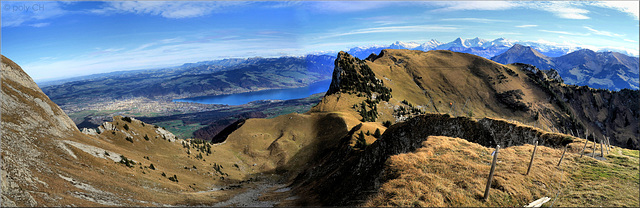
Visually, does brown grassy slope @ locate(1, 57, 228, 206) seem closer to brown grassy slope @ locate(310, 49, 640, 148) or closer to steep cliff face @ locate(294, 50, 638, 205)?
steep cliff face @ locate(294, 50, 638, 205)

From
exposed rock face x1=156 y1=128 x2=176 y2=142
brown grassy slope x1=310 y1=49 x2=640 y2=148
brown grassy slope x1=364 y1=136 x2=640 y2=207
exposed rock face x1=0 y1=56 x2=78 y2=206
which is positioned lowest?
brown grassy slope x1=310 y1=49 x2=640 y2=148

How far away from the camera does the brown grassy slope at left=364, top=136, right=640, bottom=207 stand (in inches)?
716

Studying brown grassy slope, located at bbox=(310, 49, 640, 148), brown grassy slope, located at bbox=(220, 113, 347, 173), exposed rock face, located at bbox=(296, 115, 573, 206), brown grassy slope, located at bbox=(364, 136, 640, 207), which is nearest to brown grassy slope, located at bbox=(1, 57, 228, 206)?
exposed rock face, located at bbox=(296, 115, 573, 206)

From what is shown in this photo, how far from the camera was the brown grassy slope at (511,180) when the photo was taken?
716 inches

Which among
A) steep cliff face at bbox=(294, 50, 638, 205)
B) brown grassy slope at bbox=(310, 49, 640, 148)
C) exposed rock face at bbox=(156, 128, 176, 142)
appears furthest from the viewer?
brown grassy slope at bbox=(310, 49, 640, 148)

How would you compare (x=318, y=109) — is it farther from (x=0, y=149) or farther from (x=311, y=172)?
(x=0, y=149)

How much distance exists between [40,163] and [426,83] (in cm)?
18756

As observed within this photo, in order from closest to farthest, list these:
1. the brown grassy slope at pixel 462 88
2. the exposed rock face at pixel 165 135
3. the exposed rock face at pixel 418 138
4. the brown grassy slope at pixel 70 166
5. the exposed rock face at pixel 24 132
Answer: the exposed rock face at pixel 24 132, the brown grassy slope at pixel 70 166, the exposed rock face at pixel 418 138, the exposed rock face at pixel 165 135, the brown grassy slope at pixel 462 88

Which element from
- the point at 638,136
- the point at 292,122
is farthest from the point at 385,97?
the point at 638,136

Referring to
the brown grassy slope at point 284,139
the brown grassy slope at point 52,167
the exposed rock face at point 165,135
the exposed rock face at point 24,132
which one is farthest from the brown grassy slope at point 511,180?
the exposed rock face at point 165,135

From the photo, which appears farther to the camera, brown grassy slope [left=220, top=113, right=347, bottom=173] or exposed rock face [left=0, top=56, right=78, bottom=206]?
brown grassy slope [left=220, top=113, right=347, bottom=173]

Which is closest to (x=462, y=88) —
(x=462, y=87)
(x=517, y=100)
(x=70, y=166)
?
(x=462, y=87)

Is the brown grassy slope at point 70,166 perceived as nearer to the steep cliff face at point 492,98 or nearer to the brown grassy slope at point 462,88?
the steep cliff face at point 492,98

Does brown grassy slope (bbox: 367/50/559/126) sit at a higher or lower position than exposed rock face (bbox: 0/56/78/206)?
lower
